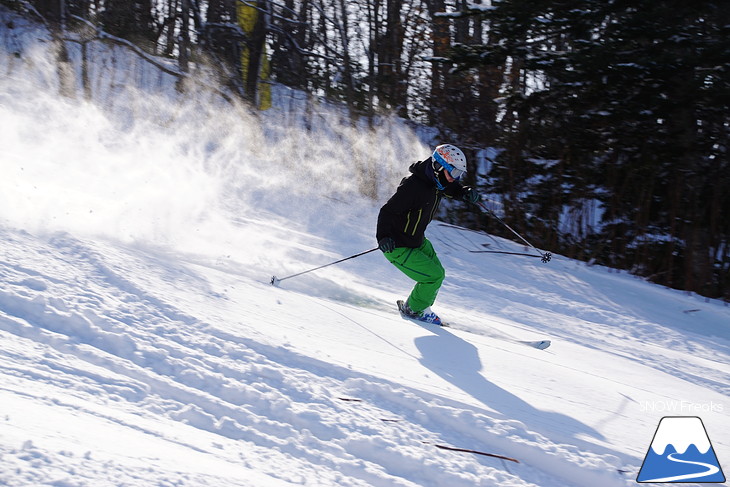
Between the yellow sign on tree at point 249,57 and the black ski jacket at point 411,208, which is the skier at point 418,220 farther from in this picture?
the yellow sign on tree at point 249,57

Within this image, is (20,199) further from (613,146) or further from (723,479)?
(613,146)

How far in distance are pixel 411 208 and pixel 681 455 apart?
9.04ft

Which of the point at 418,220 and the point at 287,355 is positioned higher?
the point at 418,220

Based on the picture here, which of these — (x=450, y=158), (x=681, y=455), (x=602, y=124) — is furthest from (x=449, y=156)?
(x=602, y=124)

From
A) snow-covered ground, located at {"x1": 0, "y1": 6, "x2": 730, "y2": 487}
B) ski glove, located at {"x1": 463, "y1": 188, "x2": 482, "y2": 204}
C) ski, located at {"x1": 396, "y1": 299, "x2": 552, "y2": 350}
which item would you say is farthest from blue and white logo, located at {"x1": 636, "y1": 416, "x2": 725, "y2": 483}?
ski glove, located at {"x1": 463, "y1": 188, "x2": 482, "y2": 204}

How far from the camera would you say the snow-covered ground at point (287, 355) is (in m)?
2.69

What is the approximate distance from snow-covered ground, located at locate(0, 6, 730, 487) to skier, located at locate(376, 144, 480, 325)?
Result: 343 millimetres

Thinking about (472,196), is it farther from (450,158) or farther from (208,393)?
(208,393)

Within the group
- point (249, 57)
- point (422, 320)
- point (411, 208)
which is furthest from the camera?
point (249, 57)

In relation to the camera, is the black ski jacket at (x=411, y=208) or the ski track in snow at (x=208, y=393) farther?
the black ski jacket at (x=411, y=208)

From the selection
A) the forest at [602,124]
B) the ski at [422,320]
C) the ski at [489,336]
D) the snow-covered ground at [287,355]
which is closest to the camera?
the snow-covered ground at [287,355]

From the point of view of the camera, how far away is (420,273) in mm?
5266

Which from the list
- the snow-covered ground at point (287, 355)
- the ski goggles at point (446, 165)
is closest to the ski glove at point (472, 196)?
the ski goggles at point (446, 165)

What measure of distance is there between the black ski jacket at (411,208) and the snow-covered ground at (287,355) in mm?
709
